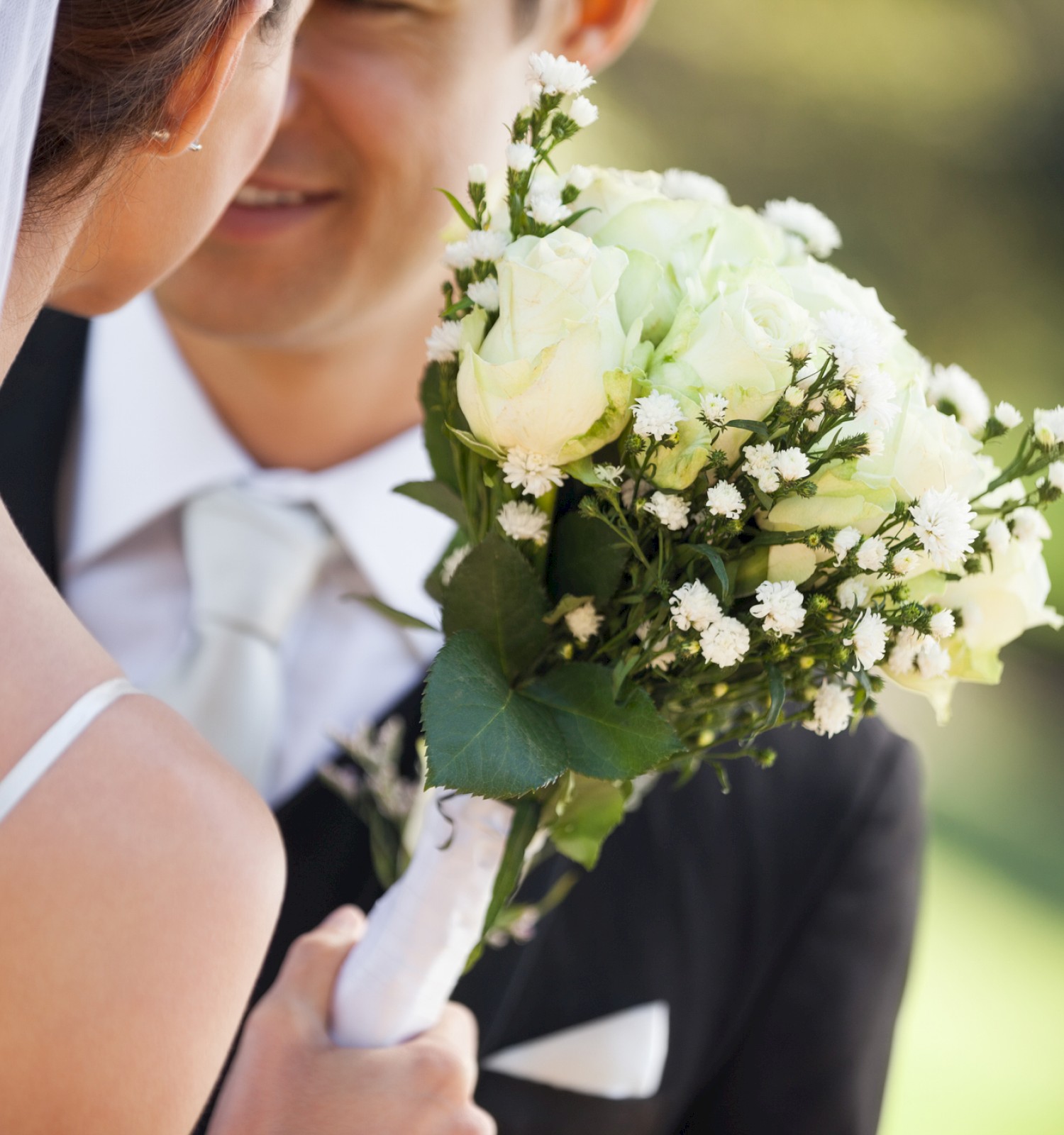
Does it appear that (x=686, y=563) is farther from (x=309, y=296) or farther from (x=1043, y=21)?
(x=1043, y=21)

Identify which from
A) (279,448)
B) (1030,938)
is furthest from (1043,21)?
(279,448)

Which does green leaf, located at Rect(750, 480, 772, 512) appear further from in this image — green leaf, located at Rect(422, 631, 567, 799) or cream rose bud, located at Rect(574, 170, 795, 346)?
green leaf, located at Rect(422, 631, 567, 799)

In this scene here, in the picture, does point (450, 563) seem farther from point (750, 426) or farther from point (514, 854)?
point (750, 426)

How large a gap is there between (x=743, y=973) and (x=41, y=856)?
1351 mm

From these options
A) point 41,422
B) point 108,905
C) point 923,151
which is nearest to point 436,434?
point 108,905

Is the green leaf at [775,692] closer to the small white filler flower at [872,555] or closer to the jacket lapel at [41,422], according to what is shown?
the small white filler flower at [872,555]

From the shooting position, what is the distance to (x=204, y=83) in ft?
3.29

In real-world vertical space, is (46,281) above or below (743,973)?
above

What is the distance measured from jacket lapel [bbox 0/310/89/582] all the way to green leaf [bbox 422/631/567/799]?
979 millimetres

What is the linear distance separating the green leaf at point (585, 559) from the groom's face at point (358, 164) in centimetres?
72

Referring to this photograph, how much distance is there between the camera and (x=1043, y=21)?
11.2 m

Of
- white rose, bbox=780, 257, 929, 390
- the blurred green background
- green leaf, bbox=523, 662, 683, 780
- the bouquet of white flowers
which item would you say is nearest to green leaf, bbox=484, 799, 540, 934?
the bouquet of white flowers

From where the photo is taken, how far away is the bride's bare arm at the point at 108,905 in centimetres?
90

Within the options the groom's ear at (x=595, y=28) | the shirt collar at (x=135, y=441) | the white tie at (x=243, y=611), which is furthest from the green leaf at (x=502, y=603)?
the groom's ear at (x=595, y=28)
